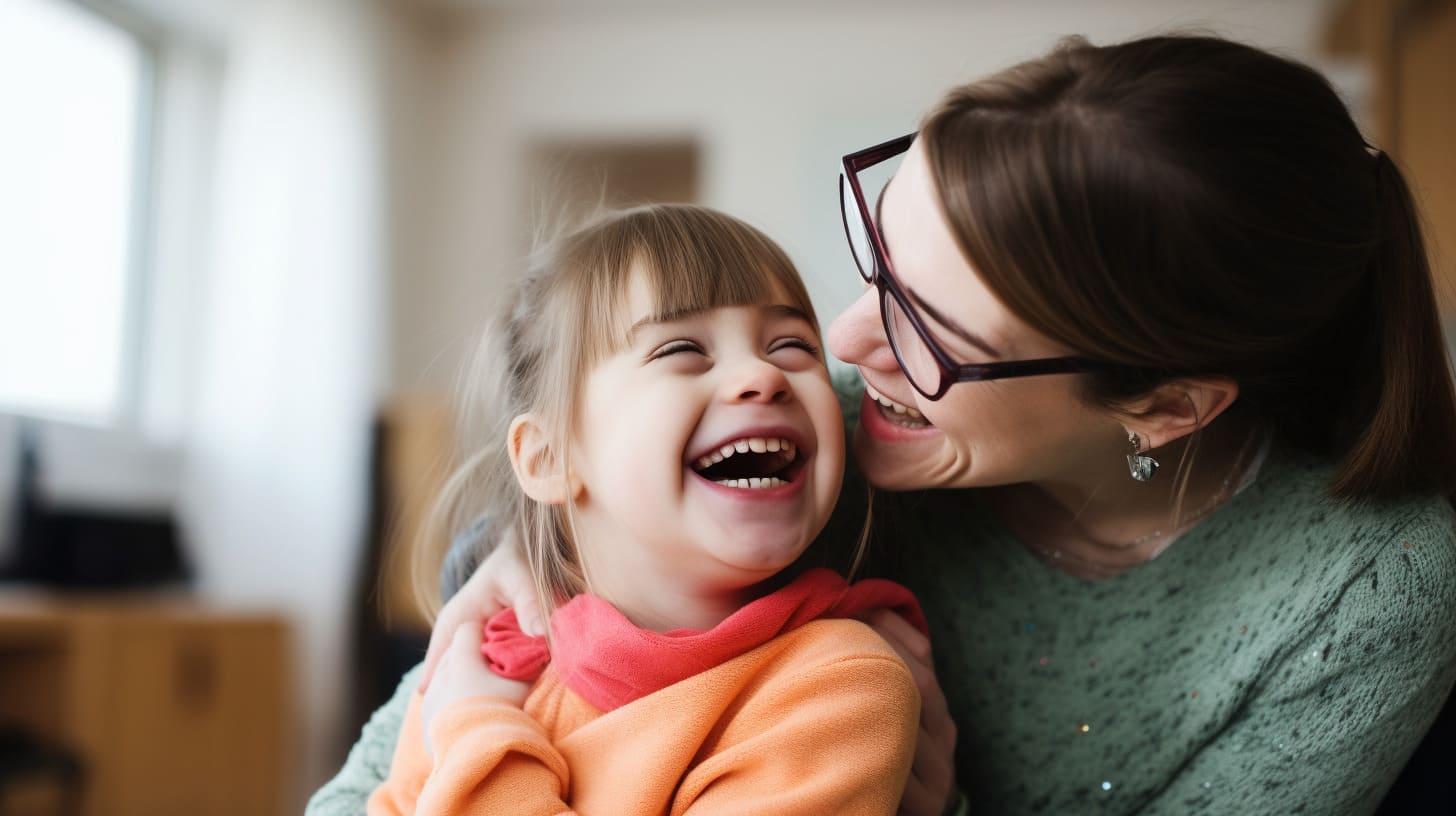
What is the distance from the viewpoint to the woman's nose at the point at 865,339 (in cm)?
106

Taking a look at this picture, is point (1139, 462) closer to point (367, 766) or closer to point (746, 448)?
point (746, 448)

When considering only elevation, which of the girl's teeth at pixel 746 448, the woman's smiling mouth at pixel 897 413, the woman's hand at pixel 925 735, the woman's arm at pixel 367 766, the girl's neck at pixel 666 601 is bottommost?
the woman's arm at pixel 367 766

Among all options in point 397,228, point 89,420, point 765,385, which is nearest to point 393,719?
point 765,385

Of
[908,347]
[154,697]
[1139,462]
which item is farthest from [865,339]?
[154,697]

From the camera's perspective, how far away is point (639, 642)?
3.04 ft

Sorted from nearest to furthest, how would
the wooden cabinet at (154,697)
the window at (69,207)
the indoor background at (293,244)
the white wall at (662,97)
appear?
1. the wooden cabinet at (154,697)
2. the indoor background at (293,244)
3. the window at (69,207)
4. the white wall at (662,97)

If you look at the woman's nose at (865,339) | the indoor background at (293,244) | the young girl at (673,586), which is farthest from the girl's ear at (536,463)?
the indoor background at (293,244)

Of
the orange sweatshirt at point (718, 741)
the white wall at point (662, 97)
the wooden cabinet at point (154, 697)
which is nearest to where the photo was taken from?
the orange sweatshirt at point (718, 741)

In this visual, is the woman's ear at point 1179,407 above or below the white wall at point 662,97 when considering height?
below

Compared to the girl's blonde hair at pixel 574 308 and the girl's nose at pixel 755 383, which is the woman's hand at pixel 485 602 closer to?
the girl's blonde hair at pixel 574 308

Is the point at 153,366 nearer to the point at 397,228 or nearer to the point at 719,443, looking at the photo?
the point at 397,228

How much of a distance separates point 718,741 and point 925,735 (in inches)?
8.0

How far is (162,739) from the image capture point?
10.4 feet

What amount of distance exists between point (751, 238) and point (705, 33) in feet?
14.4
